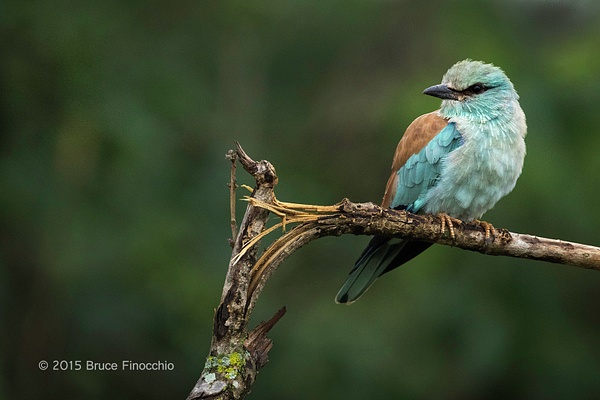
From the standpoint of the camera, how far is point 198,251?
6570 millimetres

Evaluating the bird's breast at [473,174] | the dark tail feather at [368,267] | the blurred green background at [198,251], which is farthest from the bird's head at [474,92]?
the blurred green background at [198,251]

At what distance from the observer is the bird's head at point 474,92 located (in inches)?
187

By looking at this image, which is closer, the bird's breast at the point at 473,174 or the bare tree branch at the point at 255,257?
the bare tree branch at the point at 255,257

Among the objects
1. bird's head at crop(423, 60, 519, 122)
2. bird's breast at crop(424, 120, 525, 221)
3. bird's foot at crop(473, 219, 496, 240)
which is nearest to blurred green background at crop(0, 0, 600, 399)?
bird's head at crop(423, 60, 519, 122)

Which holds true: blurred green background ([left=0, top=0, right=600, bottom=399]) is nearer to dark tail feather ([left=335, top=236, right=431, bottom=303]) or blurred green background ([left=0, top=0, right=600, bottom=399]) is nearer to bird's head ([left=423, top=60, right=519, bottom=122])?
bird's head ([left=423, top=60, right=519, bottom=122])

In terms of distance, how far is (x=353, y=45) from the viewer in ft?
26.1

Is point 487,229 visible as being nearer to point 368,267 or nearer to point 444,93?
point 368,267

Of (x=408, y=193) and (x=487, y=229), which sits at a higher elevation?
(x=408, y=193)

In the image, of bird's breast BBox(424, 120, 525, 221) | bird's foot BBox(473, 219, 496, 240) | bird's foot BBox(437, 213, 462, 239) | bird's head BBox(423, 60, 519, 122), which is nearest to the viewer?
bird's foot BBox(437, 213, 462, 239)

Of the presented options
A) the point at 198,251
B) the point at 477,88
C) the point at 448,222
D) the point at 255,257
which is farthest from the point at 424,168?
the point at 198,251

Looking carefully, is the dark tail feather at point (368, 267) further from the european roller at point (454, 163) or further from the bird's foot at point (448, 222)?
the bird's foot at point (448, 222)

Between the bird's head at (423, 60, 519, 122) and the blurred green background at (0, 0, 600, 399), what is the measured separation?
3.99 ft

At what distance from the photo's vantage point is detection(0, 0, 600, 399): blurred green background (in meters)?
6.17

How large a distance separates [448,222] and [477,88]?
1.02 metres
